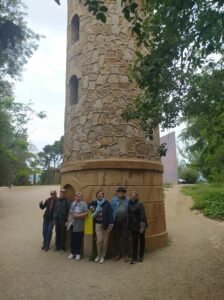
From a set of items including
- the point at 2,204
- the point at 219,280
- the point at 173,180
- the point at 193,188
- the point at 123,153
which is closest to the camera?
the point at 219,280

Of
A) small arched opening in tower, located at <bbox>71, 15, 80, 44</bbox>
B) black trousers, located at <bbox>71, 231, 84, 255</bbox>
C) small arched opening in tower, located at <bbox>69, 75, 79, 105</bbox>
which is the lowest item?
black trousers, located at <bbox>71, 231, 84, 255</bbox>

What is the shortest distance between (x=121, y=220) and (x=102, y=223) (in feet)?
1.69

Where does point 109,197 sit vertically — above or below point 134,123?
below

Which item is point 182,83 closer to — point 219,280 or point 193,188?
point 219,280

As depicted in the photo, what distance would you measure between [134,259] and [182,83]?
462cm

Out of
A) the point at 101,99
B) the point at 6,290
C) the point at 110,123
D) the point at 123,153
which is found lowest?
the point at 6,290

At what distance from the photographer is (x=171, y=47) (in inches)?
208

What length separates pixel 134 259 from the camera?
7.97 m

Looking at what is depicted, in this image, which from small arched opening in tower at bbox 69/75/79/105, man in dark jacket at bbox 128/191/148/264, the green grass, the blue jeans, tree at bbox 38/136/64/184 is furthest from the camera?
tree at bbox 38/136/64/184

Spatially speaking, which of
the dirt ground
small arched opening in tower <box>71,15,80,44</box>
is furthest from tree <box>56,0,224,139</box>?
small arched opening in tower <box>71,15,80,44</box>

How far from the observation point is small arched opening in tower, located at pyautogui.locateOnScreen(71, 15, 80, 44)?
11.3 m

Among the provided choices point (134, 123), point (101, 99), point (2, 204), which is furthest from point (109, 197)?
point (2, 204)

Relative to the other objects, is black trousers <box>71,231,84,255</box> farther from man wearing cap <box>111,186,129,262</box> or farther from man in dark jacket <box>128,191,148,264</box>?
man in dark jacket <box>128,191,148,264</box>

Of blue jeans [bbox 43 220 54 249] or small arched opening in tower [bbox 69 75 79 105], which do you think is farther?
small arched opening in tower [bbox 69 75 79 105]
